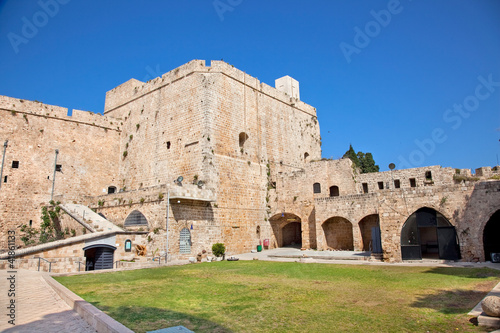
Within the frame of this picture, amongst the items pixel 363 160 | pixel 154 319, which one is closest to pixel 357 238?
pixel 154 319

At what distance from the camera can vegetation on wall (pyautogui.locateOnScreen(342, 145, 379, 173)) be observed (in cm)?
4100

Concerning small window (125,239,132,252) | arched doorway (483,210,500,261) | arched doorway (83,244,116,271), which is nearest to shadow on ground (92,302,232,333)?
arched doorway (83,244,116,271)

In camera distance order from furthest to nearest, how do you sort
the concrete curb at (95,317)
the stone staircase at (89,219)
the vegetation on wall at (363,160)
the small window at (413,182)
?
the vegetation on wall at (363,160) < the small window at (413,182) < the stone staircase at (89,219) < the concrete curb at (95,317)

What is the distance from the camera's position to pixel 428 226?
1417cm

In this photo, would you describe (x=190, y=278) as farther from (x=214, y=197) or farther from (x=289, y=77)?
(x=289, y=77)

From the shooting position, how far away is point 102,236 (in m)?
15.0

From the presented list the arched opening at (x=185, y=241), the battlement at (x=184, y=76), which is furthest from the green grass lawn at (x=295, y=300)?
the battlement at (x=184, y=76)

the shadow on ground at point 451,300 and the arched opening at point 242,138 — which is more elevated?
the arched opening at point 242,138

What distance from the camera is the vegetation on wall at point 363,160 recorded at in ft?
135

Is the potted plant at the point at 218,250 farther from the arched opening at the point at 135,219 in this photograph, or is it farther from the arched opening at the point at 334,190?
the arched opening at the point at 334,190

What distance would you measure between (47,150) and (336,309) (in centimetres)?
2303

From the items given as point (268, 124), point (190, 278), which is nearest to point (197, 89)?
point (268, 124)

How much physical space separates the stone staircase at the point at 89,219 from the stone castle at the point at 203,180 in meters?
0.13

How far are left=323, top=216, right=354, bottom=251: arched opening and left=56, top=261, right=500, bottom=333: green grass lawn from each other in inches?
403
